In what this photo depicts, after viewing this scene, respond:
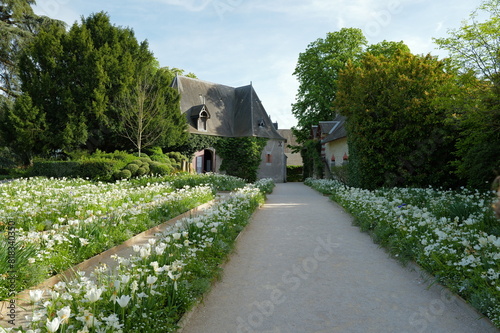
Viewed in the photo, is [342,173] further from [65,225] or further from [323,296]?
[65,225]

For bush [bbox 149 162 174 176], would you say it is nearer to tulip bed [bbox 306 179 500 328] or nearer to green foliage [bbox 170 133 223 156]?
green foliage [bbox 170 133 223 156]

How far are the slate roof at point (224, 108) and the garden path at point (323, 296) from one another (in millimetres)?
21684

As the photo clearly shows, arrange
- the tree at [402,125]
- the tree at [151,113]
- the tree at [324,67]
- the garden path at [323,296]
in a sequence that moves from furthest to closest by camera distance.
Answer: the tree at [324,67], the tree at [151,113], the tree at [402,125], the garden path at [323,296]

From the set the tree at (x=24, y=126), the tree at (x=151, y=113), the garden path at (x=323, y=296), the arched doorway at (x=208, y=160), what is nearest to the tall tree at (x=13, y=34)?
the tree at (x=24, y=126)

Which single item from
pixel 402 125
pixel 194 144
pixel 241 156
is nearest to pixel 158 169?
pixel 194 144

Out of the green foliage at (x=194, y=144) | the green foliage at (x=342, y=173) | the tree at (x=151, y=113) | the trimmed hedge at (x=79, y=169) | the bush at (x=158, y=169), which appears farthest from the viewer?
the green foliage at (x=194, y=144)

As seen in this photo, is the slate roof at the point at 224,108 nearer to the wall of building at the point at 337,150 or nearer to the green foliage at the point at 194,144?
the green foliage at the point at 194,144

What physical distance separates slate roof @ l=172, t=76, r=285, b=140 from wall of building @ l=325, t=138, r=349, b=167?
6.23 metres

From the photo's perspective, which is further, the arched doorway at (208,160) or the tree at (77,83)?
the arched doorway at (208,160)

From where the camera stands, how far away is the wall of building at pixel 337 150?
20770 millimetres

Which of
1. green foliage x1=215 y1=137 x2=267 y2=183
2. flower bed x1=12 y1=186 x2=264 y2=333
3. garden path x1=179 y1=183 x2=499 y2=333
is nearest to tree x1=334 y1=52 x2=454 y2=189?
garden path x1=179 y1=183 x2=499 y2=333

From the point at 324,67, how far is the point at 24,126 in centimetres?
2183

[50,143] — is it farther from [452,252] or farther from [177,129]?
[452,252]

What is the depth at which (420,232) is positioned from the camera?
5652 mm
